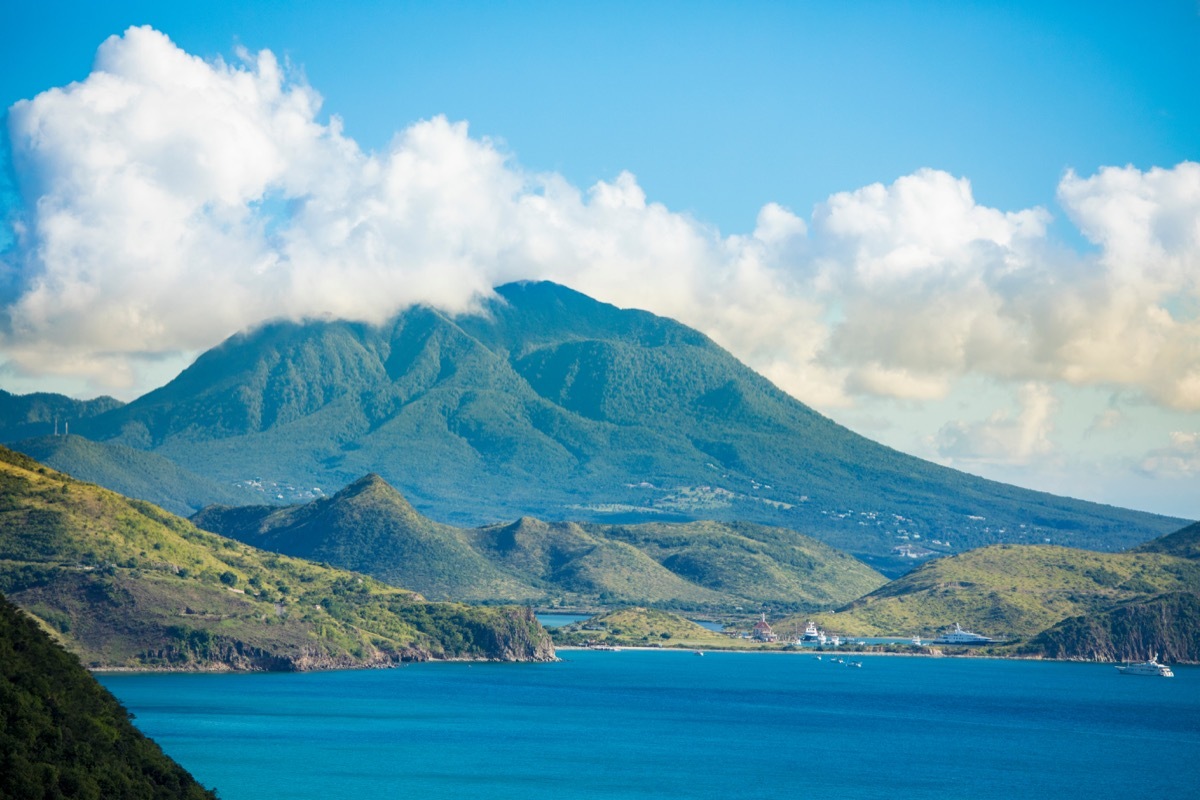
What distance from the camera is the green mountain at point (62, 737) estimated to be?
7456 cm

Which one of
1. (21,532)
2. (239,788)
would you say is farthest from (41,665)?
(21,532)

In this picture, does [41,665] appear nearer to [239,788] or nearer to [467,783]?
[239,788]

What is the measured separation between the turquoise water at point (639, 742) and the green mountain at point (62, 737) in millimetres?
25012

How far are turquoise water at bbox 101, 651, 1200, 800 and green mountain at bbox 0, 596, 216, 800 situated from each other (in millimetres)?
25012

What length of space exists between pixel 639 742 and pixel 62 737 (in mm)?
76761

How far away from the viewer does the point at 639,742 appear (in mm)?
150625

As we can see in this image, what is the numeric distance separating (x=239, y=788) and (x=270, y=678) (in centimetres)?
8107

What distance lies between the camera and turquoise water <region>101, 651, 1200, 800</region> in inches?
4892

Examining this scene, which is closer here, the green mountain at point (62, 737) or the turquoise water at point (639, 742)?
the green mountain at point (62, 737)

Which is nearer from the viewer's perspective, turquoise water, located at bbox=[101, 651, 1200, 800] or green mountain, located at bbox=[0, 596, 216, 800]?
green mountain, located at bbox=[0, 596, 216, 800]

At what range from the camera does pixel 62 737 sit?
262 ft

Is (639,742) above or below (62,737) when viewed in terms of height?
below

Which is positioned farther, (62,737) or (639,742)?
(639,742)

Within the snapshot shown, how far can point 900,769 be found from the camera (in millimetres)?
135875
